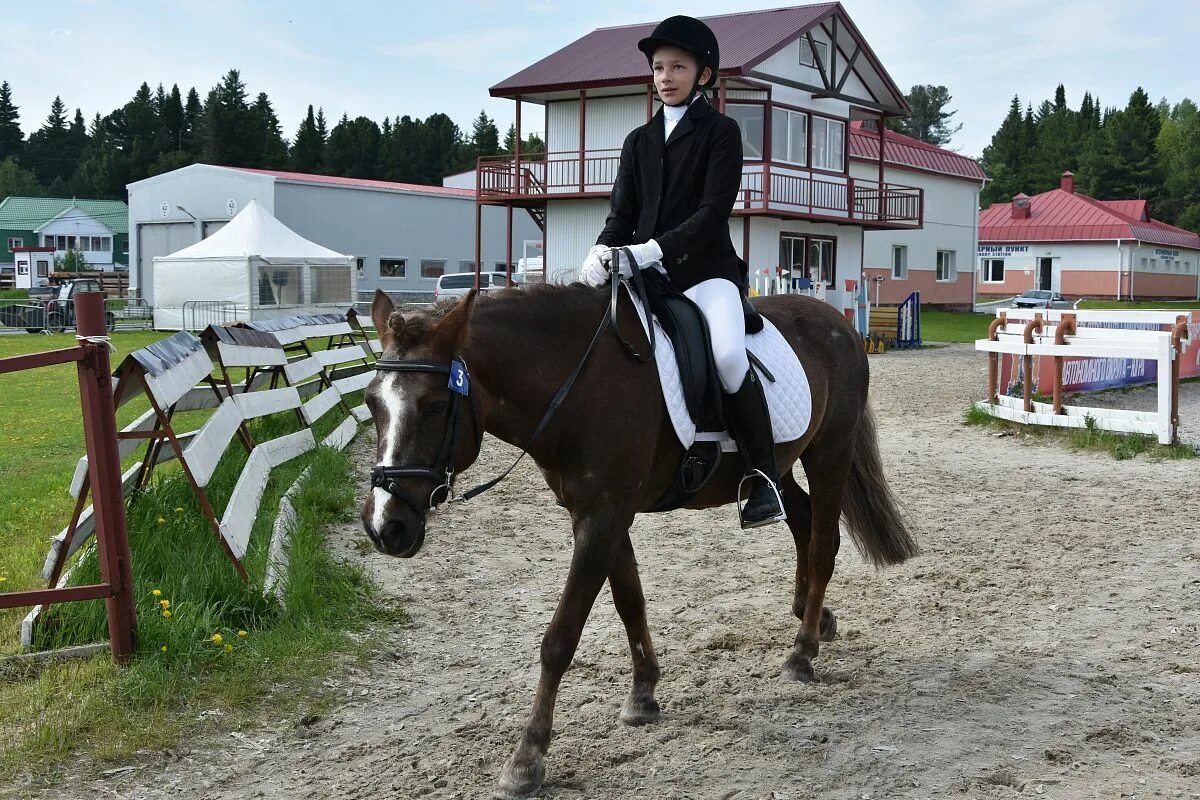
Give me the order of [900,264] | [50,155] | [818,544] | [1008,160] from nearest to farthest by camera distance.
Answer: [818,544], [900,264], [1008,160], [50,155]

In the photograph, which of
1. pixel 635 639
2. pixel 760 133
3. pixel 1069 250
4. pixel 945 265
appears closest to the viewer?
pixel 635 639

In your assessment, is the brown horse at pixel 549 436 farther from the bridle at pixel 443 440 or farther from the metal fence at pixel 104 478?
Answer: the metal fence at pixel 104 478

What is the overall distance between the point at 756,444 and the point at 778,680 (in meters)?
1.12

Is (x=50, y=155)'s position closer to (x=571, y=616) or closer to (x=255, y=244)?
(x=255, y=244)

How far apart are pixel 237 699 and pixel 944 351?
22.8 metres

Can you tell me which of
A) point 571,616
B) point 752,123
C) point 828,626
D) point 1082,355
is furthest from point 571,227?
point 571,616

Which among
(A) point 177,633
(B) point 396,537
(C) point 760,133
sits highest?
(C) point 760,133

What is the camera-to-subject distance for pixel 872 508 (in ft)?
18.8

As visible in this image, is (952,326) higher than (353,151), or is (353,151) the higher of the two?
(353,151)

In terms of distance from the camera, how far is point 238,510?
5.70 metres

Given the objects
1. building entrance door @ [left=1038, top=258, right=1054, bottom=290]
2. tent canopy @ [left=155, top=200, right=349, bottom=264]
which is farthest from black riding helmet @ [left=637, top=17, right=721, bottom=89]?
building entrance door @ [left=1038, top=258, right=1054, bottom=290]

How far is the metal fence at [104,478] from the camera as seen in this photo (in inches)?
179

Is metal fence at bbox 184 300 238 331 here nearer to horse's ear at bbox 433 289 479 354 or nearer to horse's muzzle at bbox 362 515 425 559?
horse's ear at bbox 433 289 479 354

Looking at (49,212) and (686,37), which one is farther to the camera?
(49,212)
